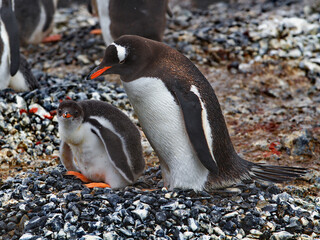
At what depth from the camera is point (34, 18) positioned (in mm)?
7484

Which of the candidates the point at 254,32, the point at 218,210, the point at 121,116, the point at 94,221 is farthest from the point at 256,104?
the point at 94,221

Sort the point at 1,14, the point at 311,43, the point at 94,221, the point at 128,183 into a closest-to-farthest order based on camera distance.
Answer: the point at 94,221
the point at 128,183
the point at 1,14
the point at 311,43

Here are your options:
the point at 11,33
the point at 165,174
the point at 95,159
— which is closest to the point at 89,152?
the point at 95,159

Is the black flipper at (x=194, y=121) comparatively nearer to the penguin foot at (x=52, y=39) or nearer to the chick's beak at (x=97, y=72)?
the chick's beak at (x=97, y=72)

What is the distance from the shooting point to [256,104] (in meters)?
5.94

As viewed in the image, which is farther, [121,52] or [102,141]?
[102,141]

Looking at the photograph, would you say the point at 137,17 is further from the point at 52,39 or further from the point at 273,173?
the point at 273,173

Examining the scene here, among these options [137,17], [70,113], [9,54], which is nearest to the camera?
[70,113]

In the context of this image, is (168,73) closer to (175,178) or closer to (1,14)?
(175,178)

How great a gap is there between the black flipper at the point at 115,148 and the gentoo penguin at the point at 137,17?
2506mm

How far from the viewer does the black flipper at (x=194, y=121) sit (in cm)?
328

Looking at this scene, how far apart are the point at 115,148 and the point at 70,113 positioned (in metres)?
0.39

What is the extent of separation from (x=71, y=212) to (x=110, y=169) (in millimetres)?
699

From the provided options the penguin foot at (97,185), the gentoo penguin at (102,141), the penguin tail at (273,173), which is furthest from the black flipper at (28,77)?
the penguin tail at (273,173)
